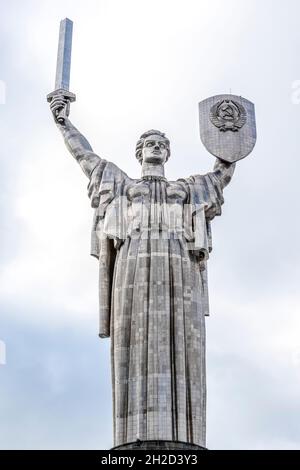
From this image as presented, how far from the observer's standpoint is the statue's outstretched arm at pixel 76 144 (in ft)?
57.9

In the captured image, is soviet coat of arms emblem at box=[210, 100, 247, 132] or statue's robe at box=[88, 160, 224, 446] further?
soviet coat of arms emblem at box=[210, 100, 247, 132]

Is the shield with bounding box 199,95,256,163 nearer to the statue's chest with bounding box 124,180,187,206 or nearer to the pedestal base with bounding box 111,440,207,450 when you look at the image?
the statue's chest with bounding box 124,180,187,206

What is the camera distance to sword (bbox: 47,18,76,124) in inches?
719

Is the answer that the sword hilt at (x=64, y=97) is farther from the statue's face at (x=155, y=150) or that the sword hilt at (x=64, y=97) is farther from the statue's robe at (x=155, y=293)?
the statue's face at (x=155, y=150)

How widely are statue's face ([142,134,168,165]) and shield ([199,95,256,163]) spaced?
33.6 inches

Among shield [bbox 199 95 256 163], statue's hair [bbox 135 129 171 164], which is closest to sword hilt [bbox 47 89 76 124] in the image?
statue's hair [bbox 135 129 171 164]

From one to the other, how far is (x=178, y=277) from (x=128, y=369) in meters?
1.89

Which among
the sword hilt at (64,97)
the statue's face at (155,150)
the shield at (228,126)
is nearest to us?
the statue's face at (155,150)

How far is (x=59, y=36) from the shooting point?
A: 749 inches

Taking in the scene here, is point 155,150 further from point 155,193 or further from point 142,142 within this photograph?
point 155,193

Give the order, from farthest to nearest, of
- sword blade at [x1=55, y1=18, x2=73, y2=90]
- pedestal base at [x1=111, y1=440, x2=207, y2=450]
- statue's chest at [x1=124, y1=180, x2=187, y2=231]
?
sword blade at [x1=55, y1=18, x2=73, y2=90], statue's chest at [x1=124, y1=180, x2=187, y2=231], pedestal base at [x1=111, y1=440, x2=207, y2=450]

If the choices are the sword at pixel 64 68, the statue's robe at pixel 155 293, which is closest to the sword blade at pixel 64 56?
the sword at pixel 64 68

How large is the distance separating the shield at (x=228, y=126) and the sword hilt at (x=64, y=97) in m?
2.64
